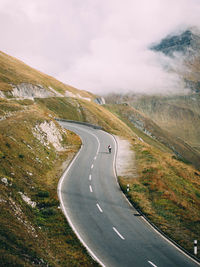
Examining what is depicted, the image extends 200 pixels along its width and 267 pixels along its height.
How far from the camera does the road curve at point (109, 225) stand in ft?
49.2

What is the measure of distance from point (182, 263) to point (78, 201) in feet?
34.1

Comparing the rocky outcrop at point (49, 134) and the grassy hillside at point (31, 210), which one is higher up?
the rocky outcrop at point (49, 134)

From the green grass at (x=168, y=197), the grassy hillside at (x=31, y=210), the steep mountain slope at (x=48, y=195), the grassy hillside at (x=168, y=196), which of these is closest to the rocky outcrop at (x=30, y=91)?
the steep mountain slope at (x=48, y=195)

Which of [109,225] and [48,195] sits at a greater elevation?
[48,195]

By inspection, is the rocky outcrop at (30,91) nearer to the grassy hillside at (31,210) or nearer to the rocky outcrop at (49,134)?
the rocky outcrop at (49,134)

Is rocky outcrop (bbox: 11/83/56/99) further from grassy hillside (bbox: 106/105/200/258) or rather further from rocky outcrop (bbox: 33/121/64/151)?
grassy hillside (bbox: 106/105/200/258)

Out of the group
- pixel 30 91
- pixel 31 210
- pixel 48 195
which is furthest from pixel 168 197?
Result: pixel 30 91

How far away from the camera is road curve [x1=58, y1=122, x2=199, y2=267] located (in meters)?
15.0

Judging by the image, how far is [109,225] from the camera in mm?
18672

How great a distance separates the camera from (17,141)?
28734mm

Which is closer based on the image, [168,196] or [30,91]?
[168,196]

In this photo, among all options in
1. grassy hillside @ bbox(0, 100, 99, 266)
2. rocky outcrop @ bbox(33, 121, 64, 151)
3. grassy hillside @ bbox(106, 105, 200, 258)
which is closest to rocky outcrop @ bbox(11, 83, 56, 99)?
rocky outcrop @ bbox(33, 121, 64, 151)

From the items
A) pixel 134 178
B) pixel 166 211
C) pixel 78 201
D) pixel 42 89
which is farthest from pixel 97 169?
pixel 42 89

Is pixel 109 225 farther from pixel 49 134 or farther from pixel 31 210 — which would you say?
pixel 49 134
